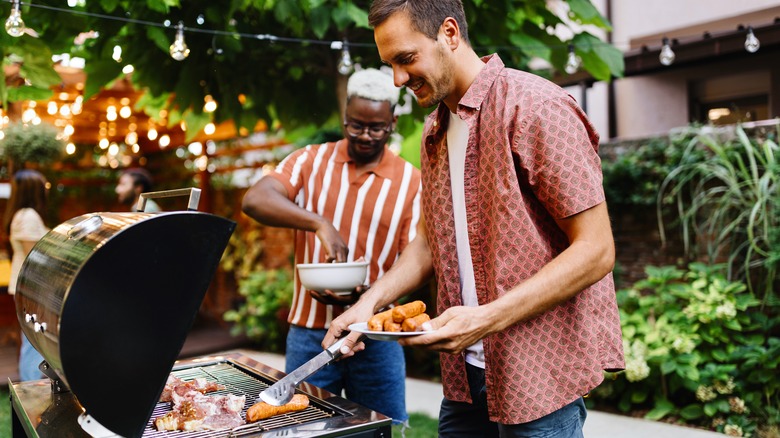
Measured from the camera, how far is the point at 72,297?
139cm

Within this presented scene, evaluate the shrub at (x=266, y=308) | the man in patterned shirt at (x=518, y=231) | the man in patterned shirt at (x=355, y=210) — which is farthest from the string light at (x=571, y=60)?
the shrub at (x=266, y=308)

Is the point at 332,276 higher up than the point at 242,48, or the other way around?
the point at 242,48

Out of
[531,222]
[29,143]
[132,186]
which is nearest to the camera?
[531,222]

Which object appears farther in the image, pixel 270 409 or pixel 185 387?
pixel 185 387

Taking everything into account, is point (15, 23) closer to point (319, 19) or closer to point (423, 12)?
point (319, 19)

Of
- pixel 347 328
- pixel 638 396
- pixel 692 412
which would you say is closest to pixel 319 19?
pixel 347 328

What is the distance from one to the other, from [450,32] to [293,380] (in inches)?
40.3

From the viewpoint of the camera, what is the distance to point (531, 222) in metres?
1.62

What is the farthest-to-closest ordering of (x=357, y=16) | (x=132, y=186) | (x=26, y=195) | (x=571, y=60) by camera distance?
(x=132, y=186)
(x=26, y=195)
(x=571, y=60)
(x=357, y=16)

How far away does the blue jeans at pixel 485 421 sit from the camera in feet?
5.42

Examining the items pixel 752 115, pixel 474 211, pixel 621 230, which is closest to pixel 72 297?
pixel 474 211

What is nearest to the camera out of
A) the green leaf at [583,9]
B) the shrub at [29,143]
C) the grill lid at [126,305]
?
the grill lid at [126,305]

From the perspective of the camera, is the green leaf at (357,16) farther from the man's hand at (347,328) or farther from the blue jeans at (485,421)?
the blue jeans at (485,421)

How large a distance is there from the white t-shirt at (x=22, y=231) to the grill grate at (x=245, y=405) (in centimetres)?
296
